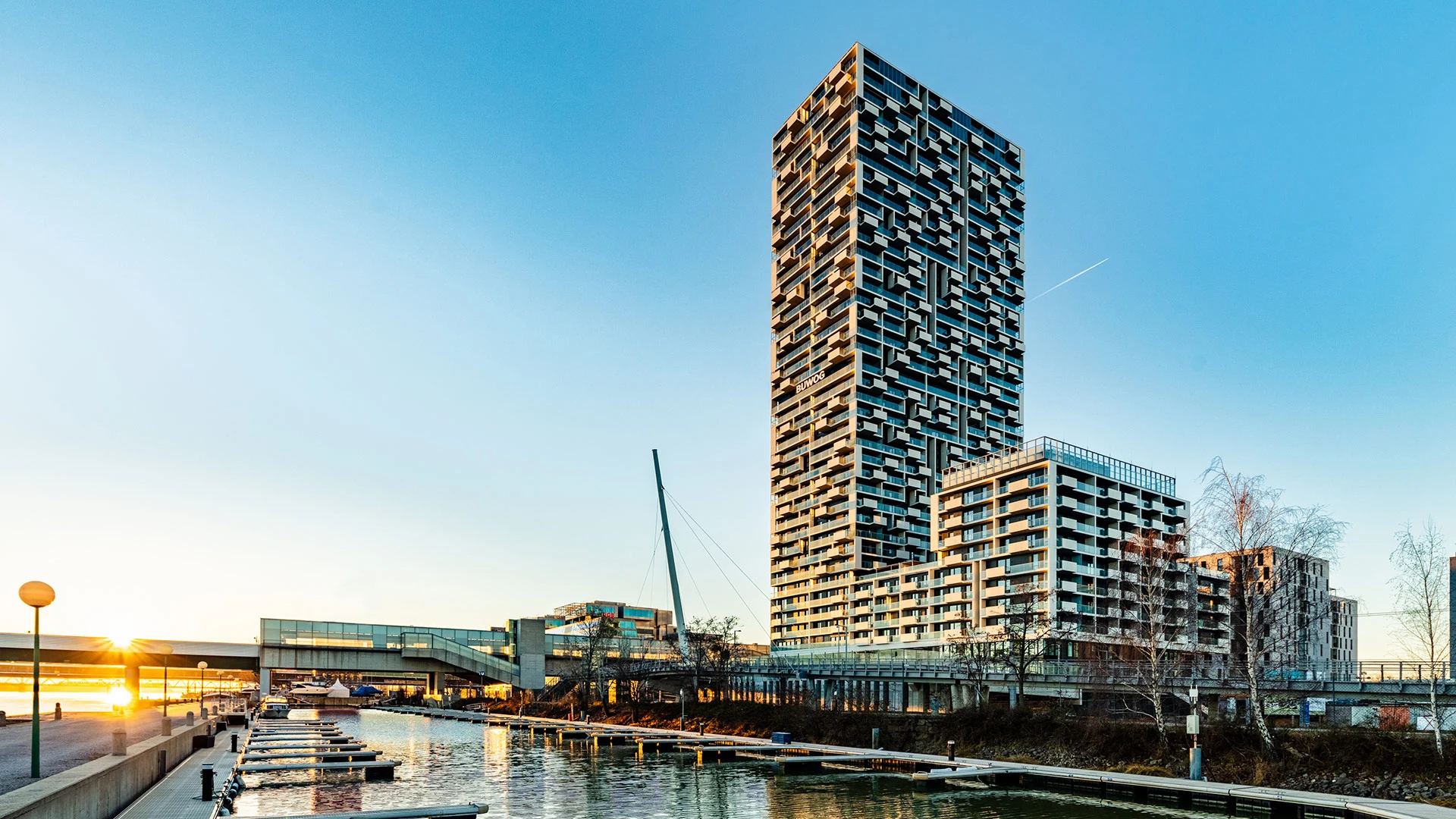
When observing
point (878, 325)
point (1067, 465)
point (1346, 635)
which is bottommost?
point (1346, 635)

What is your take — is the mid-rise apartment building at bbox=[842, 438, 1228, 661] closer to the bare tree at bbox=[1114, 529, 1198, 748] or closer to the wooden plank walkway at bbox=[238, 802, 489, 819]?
the bare tree at bbox=[1114, 529, 1198, 748]

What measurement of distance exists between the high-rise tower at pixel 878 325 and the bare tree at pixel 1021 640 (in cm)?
4249

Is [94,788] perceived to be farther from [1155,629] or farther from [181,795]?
[1155,629]

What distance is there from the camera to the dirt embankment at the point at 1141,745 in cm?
3641

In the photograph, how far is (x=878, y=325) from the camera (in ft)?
534

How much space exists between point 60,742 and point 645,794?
893 inches

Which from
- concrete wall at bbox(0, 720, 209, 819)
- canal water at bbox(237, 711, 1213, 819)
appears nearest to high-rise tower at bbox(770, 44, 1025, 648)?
canal water at bbox(237, 711, 1213, 819)

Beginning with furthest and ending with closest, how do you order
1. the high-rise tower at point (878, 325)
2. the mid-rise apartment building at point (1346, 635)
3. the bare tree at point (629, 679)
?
1. the mid-rise apartment building at point (1346, 635)
2. the high-rise tower at point (878, 325)
3. the bare tree at point (629, 679)

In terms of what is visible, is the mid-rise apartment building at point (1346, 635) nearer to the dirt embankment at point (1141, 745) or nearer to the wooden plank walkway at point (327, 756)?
the dirt embankment at point (1141, 745)

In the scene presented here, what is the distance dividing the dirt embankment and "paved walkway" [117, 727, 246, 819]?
33.2 meters

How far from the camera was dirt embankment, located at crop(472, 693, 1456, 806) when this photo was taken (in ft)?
119

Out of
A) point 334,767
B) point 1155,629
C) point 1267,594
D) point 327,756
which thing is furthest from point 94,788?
point 1155,629

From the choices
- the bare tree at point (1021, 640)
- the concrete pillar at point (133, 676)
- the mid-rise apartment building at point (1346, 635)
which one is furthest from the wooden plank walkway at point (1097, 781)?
the mid-rise apartment building at point (1346, 635)

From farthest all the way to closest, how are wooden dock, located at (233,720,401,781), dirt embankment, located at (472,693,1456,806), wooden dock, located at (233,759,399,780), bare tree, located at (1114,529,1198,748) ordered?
bare tree, located at (1114,529,1198,748)
wooden dock, located at (233,720,401,781)
wooden dock, located at (233,759,399,780)
dirt embankment, located at (472,693,1456,806)
